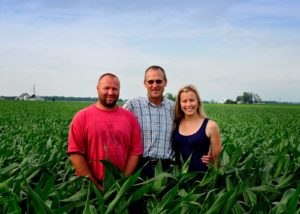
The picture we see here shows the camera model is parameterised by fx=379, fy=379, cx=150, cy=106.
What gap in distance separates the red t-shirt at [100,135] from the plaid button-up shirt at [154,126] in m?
0.42

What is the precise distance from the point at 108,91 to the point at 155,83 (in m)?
0.60

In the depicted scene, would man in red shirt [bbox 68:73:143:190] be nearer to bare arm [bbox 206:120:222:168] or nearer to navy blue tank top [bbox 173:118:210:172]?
navy blue tank top [bbox 173:118:210:172]

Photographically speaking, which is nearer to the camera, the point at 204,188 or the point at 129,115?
the point at 204,188

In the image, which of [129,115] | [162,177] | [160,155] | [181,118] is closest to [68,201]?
[162,177]

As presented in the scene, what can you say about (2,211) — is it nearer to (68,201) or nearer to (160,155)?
(68,201)

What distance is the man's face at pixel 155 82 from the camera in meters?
3.70

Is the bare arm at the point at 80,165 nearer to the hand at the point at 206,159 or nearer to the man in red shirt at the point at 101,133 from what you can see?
the man in red shirt at the point at 101,133

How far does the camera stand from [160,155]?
3799mm

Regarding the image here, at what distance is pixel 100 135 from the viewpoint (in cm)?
327

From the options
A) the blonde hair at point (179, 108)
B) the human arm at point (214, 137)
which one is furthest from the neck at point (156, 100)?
the human arm at point (214, 137)

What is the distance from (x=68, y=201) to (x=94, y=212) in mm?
439

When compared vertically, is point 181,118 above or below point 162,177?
above

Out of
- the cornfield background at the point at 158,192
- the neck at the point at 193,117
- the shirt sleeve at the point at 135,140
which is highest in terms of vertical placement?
the neck at the point at 193,117

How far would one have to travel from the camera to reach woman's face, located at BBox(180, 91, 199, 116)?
3717 millimetres
